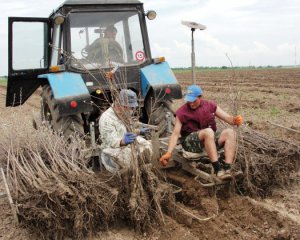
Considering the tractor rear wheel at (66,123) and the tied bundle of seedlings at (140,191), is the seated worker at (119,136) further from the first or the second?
the tractor rear wheel at (66,123)

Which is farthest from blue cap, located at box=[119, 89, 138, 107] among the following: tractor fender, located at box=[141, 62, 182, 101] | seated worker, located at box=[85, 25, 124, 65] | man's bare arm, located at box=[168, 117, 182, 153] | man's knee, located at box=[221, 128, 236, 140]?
seated worker, located at box=[85, 25, 124, 65]

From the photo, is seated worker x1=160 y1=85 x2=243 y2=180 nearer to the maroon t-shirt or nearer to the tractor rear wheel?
the maroon t-shirt

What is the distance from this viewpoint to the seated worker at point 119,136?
408 centimetres

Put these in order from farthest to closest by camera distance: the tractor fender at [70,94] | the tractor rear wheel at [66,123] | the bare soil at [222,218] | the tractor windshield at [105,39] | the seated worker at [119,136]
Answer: the tractor windshield at [105,39], the tractor rear wheel at [66,123], the tractor fender at [70,94], the seated worker at [119,136], the bare soil at [222,218]

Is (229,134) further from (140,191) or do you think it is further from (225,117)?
(140,191)

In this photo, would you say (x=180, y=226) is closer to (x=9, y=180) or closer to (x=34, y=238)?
(x=34, y=238)

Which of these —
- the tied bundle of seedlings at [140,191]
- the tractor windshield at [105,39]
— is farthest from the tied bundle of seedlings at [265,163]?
the tractor windshield at [105,39]

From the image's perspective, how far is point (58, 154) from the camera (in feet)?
14.1

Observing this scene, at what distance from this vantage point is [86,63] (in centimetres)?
576

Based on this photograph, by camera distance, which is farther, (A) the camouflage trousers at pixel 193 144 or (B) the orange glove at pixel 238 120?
(A) the camouflage trousers at pixel 193 144

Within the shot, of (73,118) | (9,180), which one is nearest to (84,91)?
(73,118)

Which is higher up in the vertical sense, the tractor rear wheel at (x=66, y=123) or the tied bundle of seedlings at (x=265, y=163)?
the tractor rear wheel at (x=66, y=123)

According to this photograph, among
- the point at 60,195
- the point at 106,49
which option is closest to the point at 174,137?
the point at 60,195

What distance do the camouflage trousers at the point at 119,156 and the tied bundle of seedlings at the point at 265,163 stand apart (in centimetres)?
104
